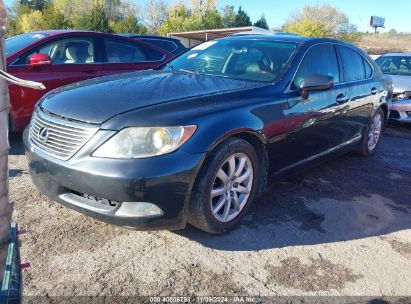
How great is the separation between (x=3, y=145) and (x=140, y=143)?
1153 millimetres

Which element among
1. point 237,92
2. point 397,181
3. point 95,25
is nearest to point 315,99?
point 237,92

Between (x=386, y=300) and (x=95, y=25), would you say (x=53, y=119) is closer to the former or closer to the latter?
(x=386, y=300)

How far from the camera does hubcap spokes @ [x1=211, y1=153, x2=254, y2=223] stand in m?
3.00

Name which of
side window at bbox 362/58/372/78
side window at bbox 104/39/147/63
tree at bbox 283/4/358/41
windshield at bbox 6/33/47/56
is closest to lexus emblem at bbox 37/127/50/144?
windshield at bbox 6/33/47/56

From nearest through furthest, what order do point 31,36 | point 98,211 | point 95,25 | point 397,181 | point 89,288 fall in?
point 89,288, point 98,211, point 397,181, point 31,36, point 95,25

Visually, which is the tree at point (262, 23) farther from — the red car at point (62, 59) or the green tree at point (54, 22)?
the red car at point (62, 59)

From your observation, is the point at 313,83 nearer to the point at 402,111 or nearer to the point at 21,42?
the point at 21,42

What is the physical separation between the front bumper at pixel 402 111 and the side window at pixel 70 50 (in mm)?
5739

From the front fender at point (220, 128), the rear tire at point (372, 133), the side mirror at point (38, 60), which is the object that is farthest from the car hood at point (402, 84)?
the side mirror at point (38, 60)

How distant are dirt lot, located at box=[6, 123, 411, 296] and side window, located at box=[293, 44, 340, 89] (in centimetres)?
120

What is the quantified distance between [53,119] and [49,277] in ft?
3.53

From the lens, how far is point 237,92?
3215mm

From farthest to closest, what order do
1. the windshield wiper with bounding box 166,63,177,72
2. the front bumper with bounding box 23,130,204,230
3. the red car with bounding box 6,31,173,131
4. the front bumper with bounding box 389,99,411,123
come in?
1. the front bumper with bounding box 389,99,411,123
2. the red car with bounding box 6,31,173,131
3. the windshield wiper with bounding box 166,63,177,72
4. the front bumper with bounding box 23,130,204,230

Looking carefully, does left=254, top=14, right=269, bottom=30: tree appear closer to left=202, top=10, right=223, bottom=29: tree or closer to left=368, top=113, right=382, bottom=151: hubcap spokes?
left=202, top=10, right=223, bottom=29: tree
